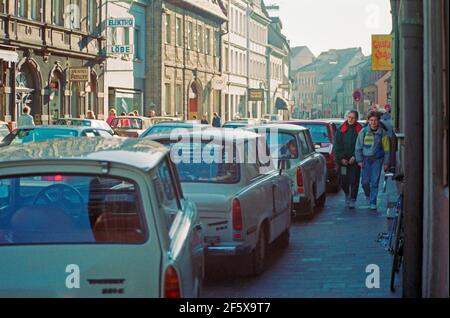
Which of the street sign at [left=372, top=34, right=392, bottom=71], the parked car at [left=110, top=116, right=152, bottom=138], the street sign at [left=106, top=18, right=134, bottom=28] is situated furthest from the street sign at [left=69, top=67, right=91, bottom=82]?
the street sign at [left=372, top=34, right=392, bottom=71]

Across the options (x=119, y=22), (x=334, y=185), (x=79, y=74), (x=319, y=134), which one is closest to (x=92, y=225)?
(x=334, y=185)

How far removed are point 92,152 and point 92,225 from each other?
49cm

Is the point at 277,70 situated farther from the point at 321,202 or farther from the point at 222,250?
the point at 222,250

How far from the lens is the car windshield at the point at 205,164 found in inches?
374

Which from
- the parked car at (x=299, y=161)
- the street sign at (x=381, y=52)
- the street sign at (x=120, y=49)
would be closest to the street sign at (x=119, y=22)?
the street sign at (x=120, y=49)

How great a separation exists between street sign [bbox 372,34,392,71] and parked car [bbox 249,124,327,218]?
1564cm

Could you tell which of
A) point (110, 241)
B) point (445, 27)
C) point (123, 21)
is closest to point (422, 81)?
point (445, 27)

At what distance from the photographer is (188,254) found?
5820 mm

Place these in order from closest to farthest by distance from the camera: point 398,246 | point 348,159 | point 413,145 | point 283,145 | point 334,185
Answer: point 413,145 < point 398,246 < point 283,145 < point 348,159 < point 334,185

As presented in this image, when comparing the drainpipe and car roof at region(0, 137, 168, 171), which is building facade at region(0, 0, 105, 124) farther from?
car roof at region(0, 137, 168, 171)

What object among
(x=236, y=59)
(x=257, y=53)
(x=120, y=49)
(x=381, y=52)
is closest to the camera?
(x=381, y=52)

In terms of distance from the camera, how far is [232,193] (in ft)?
29.9

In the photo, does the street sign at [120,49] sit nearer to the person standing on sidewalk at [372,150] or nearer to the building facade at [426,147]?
the person standing on sidewalk at [372,150]

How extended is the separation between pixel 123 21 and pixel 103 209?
3675 centimetres
